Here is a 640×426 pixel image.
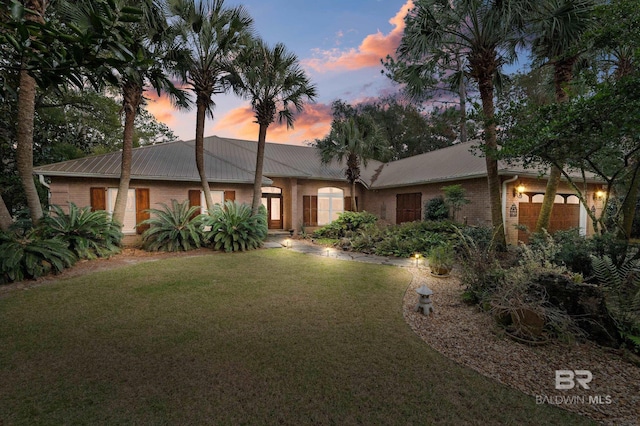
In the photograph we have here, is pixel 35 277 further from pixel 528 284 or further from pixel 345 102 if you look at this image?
pixel 345 102

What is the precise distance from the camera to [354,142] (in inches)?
512

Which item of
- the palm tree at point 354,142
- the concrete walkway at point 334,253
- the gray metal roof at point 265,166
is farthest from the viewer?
the palm tree at point 354,142

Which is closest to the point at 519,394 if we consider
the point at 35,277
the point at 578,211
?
the point at 35,277

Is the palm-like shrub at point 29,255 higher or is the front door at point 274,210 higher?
the front door at point 274,210

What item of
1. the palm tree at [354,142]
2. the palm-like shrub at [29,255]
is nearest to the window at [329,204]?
the palm tree at [354,142]

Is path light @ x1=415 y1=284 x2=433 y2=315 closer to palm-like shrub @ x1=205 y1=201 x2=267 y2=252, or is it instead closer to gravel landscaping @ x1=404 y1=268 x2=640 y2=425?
gravel landscaping @ x1=404 y1=268 x2=640 y2=425

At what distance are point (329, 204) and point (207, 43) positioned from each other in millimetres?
9320

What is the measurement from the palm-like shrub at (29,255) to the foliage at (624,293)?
9959mm

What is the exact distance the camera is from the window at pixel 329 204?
15.2 m

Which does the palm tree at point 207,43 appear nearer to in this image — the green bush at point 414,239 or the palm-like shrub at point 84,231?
the palm-like shrub at point 84,231

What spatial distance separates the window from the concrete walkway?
11.2ft

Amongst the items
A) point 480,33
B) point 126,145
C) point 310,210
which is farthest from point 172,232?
point 480,33

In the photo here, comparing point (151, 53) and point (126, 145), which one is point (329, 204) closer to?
point (126, 145)

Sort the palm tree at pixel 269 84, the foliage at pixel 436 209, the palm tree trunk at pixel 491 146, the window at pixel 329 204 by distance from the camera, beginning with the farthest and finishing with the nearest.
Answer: the window at pixel 329 204
the foliage at pixel 436 209
the palm tree at pixel 269 84
the palm tree trunk at pixel 491 146
